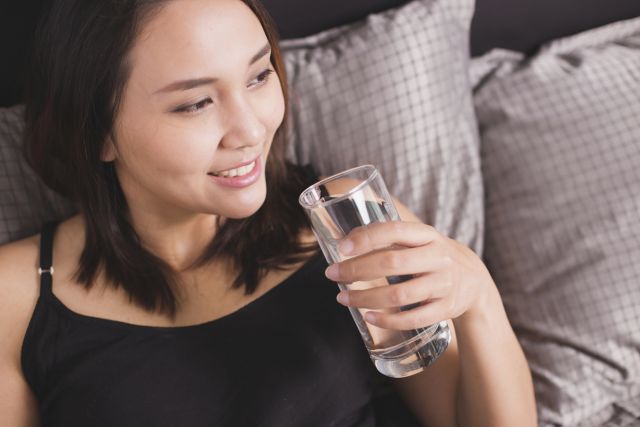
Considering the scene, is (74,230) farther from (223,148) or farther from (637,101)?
(637,101)

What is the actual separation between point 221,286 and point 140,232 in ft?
0.69

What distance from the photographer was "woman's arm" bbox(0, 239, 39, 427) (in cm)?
132

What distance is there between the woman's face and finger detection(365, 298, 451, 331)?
338 mm

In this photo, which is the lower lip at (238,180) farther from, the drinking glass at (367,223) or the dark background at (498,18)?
the dark background at (498,18)

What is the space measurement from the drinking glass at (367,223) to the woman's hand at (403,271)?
3cm

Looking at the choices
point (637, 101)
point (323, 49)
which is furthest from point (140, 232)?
point (637, 101)

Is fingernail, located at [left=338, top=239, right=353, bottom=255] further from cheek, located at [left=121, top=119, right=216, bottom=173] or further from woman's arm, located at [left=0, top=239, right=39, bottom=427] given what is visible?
woman's arm, located at [left=0, top=239, right=39, bottom=427]

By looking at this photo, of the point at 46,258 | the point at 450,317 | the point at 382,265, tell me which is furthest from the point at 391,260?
the point at 46,258

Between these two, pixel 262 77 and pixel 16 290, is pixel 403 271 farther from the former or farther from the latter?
pixel 16 290

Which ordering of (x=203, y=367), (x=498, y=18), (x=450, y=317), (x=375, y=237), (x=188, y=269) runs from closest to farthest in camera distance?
(x=375, y=237) → (x=450, y=317) → (x=203, y=367) → (x=188, y=269) → (x=498, y=18)

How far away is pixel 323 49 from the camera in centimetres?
165

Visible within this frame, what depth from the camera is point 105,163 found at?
1.40 meters

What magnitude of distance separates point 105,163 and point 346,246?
2.13 feet

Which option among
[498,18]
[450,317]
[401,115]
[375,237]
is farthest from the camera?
[498,18]
